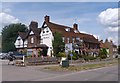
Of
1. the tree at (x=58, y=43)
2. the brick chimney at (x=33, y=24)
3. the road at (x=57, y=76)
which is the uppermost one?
the brick chimney at (x=33, y=24)

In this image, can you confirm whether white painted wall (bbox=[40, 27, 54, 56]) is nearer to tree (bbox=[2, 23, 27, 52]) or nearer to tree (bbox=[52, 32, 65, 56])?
tree (bbox=[52, 32, 65, 56])

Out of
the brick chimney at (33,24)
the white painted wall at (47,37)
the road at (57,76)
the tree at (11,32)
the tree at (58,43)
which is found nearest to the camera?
A: the road at (57,76)

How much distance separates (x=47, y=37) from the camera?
214ft

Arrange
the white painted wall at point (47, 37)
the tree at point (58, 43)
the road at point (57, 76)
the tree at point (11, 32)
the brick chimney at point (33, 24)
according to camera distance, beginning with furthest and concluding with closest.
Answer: the tree at point (11, 32)
the brick chimney at point (33, 24)
the white painted wall at point (47, 37)
the tree at point (58, 43)
the road at point (57, 76)

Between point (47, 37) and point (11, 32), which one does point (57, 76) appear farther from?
point (11, 32)

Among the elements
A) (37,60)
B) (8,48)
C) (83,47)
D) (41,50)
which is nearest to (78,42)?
(83,47)

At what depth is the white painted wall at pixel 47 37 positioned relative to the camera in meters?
64.2

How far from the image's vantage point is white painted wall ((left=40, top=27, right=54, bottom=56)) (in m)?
64.2

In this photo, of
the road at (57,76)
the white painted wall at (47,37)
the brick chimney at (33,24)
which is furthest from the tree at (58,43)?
the road at (57,76)

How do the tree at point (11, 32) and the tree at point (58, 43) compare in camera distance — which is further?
the tree at point (11, 32)

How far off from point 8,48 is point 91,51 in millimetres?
27337

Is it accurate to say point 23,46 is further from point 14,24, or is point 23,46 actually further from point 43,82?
point 43,82

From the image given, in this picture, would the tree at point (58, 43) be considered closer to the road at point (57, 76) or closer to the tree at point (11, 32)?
the road at point (57, 76)

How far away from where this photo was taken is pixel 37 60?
38906 mm
